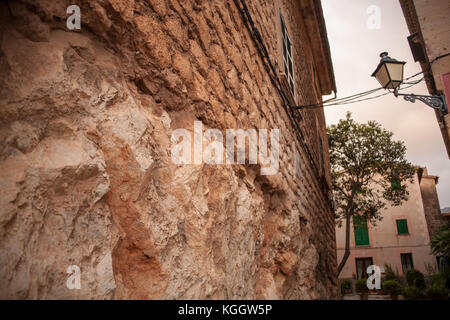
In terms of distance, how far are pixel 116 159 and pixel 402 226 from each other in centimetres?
2509

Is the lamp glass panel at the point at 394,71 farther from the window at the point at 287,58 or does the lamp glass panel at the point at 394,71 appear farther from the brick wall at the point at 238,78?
the brick wall at the point at 238,78

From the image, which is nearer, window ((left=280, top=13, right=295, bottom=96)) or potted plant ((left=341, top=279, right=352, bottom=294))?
window ((left=280, top=13, right=295, bottom=96))

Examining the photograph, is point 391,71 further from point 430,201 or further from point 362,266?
point 430,201

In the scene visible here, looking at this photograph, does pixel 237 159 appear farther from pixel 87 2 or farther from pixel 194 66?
pixel 87 2

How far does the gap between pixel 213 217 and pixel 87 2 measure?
1.16 meters

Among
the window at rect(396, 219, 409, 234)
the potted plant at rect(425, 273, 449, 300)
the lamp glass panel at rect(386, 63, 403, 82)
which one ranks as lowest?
the potted plant at rect(425, 273, 449, 300)

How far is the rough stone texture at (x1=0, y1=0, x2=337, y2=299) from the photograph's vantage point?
927 mm

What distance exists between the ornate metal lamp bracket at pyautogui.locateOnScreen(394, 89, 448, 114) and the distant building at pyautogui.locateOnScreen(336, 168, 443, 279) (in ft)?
56.7

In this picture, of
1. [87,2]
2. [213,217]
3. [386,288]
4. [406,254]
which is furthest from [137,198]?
[406,254]

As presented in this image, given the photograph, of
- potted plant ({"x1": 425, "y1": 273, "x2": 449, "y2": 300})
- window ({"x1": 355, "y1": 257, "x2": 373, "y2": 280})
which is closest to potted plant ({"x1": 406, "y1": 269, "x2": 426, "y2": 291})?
window ({"x1": 355, "y1": 257, "x2": 373, "y2": 280})

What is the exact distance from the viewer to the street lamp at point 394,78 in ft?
15.6

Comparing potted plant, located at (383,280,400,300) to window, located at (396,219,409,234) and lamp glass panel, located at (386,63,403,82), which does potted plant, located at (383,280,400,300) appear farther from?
lamp glass panel, located at (386,63,403,82)

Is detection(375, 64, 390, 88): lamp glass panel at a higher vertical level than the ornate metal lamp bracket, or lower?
higher

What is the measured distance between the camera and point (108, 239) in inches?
44.1
